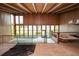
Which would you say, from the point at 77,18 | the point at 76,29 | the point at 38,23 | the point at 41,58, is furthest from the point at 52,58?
the point at 38,23

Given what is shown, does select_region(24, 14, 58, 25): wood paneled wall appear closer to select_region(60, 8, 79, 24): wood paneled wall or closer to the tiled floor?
select_region(60, 8, 79, 24): wood paneled wall

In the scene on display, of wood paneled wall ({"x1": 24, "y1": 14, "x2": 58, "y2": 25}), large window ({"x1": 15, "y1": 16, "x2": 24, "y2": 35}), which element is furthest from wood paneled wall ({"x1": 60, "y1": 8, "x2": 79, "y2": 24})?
large window ({"x1": 15, "y1": 16, "x2": 24, "y2": 35})

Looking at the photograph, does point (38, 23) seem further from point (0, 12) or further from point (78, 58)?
point (78, 58)

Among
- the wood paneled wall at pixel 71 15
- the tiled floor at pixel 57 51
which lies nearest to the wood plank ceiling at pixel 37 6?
the wood paneled wall at pixel 71 15

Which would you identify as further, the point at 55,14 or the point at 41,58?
the point at 55,14

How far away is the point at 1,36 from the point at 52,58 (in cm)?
944

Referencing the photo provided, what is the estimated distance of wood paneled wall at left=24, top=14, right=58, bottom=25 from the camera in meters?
13.7

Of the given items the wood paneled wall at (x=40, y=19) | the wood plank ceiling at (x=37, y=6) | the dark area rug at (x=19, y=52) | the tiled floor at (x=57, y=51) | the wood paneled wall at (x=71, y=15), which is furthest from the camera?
the wood paneled wall at (x=40, y=19)

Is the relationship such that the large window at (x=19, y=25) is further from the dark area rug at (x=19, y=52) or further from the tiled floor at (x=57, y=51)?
the tiled floor at (x=57, y=51)

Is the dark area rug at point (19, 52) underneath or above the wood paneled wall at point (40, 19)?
underneath

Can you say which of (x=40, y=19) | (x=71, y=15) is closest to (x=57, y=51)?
(x=71, y=15)

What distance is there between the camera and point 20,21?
45.4 ft

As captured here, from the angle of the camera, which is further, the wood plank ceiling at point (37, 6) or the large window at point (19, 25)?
the large window at point (19, 25)

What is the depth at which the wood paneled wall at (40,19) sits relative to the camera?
13680 mm
